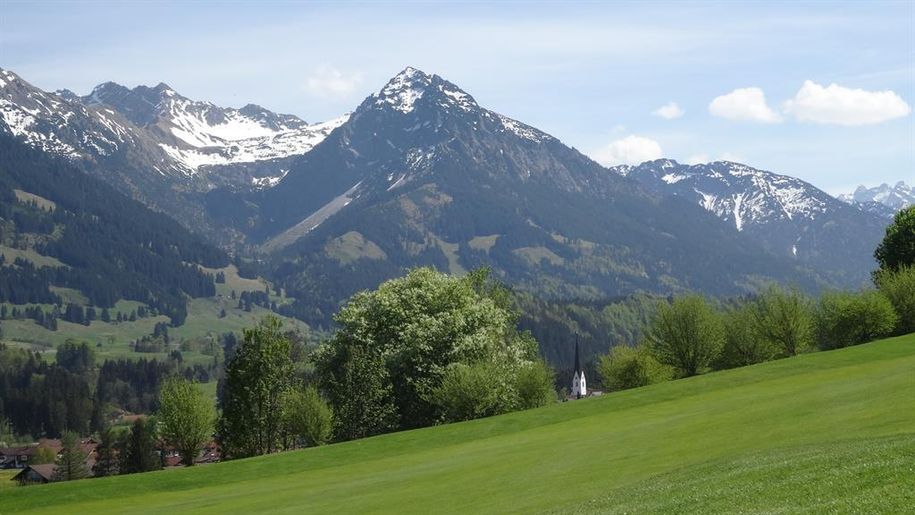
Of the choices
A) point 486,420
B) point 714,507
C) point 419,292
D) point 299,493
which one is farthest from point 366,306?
point 714,507

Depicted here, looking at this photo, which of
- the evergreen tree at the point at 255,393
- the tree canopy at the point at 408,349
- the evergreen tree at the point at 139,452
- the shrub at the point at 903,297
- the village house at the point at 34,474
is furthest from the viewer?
the village house at the point at 34,474

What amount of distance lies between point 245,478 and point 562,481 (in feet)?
83.0

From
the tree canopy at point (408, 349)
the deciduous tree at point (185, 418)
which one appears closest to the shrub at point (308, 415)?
the tree canopy at point (408, 349)

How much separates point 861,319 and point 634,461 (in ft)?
186

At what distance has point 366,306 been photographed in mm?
95000

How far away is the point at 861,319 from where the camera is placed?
91125 millimetres

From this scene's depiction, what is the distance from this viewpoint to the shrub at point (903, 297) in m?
92.4

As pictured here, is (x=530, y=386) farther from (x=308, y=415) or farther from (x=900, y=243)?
(x=900, y=243)

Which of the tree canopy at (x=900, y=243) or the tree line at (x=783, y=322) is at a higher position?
the tree canopy at (x=900, y=243)

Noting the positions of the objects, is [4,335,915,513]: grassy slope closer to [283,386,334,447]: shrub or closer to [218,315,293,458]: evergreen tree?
[283,386,334,447]: shrub

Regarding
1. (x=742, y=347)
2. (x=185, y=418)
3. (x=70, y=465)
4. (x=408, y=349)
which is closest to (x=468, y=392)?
(x=408, y=349)

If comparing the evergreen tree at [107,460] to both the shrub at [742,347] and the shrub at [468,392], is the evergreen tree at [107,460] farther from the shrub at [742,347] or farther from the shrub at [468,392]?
the shrub at [742,347]

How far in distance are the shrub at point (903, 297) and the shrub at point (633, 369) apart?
26084mm

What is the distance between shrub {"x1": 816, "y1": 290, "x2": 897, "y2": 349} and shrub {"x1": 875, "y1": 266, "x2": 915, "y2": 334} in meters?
1.43
